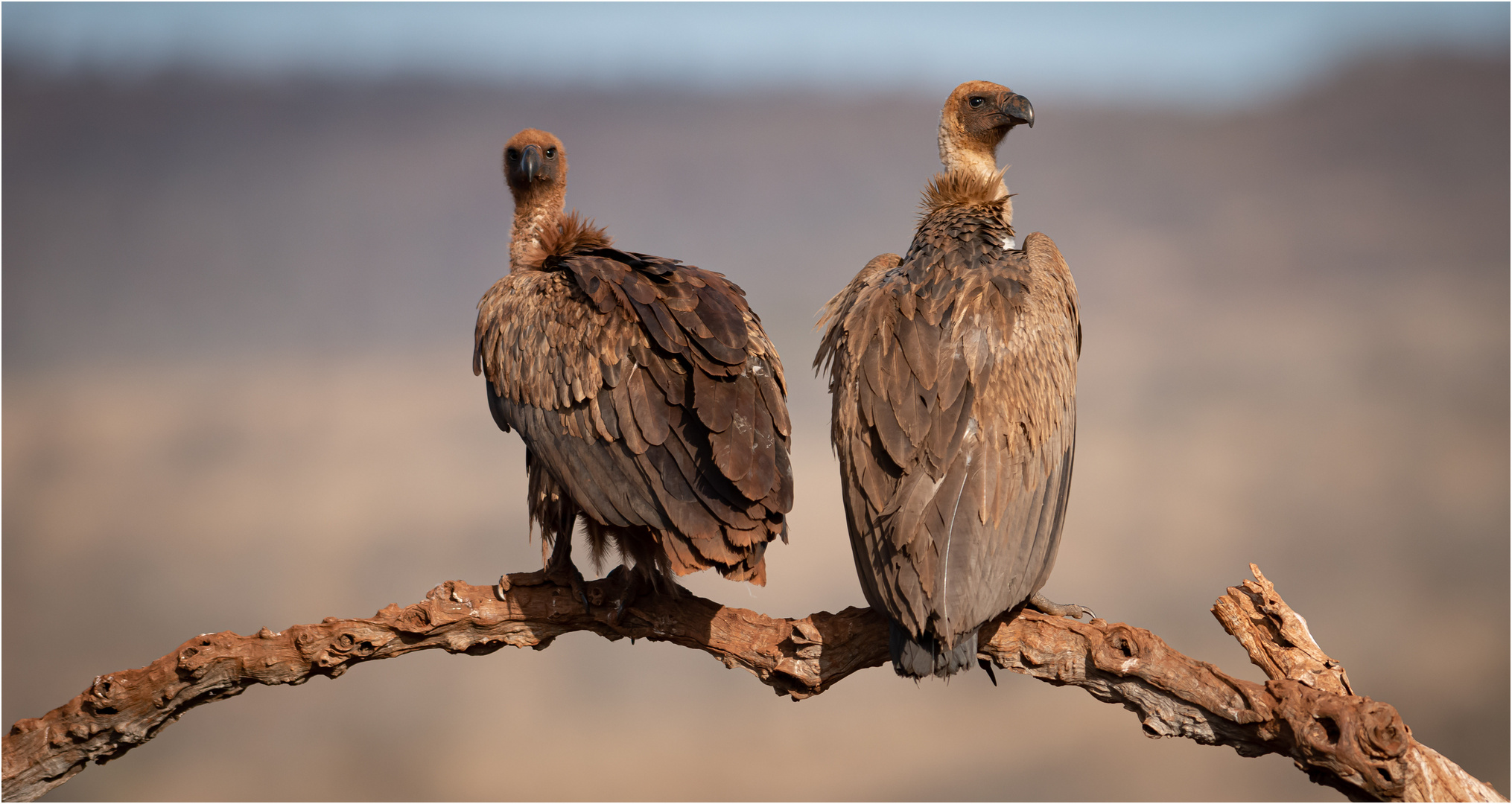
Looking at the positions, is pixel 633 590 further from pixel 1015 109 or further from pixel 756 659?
pixel 1015 109

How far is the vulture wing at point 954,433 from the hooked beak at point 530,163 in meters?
1.84

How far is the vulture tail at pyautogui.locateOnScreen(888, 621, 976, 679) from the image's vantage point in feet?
11.3

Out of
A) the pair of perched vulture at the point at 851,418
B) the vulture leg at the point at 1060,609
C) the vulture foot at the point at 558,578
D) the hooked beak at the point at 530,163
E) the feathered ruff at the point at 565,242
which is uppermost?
the hooked beak at the point at 530,163

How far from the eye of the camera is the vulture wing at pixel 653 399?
11.6 feet

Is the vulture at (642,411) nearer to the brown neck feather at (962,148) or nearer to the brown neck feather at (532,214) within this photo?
the brown neck feather at (532,214)

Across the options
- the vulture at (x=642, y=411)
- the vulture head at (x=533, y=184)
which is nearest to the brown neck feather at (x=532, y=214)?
the vulture head at (x=533, y=184)

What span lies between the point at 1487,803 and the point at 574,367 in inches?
126

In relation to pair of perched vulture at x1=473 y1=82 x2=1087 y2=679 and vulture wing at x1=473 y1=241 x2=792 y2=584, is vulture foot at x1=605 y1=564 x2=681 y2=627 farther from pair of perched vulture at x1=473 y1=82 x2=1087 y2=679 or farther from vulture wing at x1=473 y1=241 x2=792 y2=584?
vulture wing at x1=473 y1=241 x2=792 y2=584

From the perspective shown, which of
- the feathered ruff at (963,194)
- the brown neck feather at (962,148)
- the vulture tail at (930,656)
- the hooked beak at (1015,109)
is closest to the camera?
the vulture tail at (930,656)

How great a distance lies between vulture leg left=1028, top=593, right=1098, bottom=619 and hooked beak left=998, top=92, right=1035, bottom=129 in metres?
2.16

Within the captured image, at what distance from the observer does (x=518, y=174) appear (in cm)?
533

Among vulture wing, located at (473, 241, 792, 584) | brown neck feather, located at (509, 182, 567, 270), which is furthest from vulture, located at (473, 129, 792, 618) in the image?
brown neck feather, located at (509, 182, 567, 270)

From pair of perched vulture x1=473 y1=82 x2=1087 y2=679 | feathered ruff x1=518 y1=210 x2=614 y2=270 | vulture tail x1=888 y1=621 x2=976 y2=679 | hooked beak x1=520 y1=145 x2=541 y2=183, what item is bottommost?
vulture tail x1=888 y1=621 x2=976 y2=679

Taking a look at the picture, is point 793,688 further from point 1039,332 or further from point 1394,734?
point 1394,734
